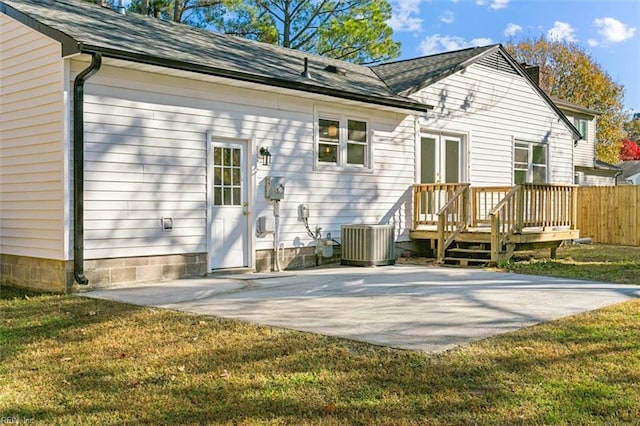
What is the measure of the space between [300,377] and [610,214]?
622 inches

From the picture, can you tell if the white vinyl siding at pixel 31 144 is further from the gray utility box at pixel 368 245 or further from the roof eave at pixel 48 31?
the gray utility box at pixel 368 245

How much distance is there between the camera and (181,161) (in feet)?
29.2

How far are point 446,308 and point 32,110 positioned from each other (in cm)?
607

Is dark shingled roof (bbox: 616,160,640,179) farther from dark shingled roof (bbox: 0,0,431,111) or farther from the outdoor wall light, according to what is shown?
the outdoor wall light

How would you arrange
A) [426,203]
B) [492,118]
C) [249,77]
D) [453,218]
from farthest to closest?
[492,118] → [426,203] → [453,218] → [249,77]

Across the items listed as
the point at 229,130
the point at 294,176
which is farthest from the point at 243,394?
the point at 294,176

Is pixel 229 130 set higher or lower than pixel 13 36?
lower

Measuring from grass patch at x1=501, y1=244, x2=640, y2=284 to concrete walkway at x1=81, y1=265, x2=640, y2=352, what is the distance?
0.74 meters

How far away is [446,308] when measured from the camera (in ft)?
21.0

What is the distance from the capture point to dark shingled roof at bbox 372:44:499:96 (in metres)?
12.9

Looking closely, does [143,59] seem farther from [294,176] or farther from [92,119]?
[294,176]

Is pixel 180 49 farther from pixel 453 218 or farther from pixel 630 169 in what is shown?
pixel 630 169

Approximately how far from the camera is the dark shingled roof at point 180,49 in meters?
8.02

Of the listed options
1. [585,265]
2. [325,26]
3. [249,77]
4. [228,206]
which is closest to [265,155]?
[228,206]
